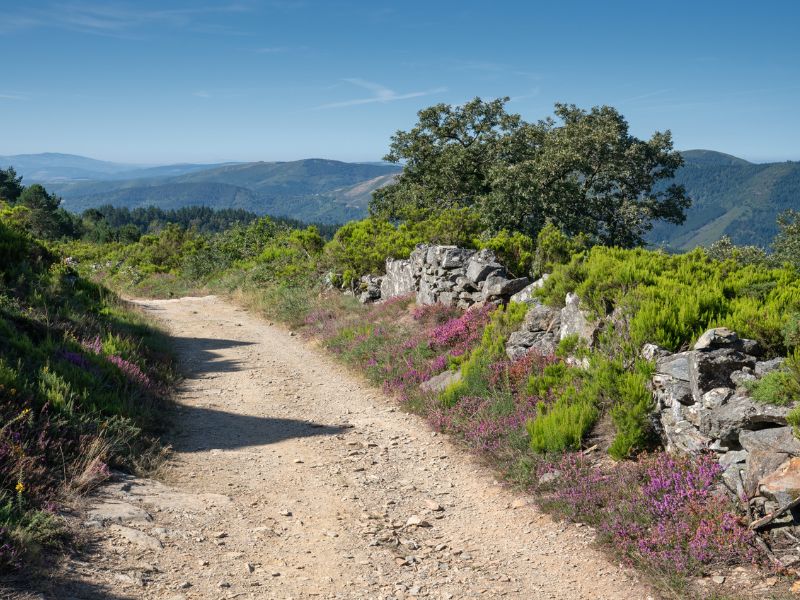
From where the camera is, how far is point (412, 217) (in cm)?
2161

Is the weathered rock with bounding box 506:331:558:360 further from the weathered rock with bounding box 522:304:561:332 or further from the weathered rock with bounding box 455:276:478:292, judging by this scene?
the weathered rock with bounding box 455:276:478:292

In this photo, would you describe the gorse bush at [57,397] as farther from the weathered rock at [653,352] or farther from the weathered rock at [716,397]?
the weathered rock at [653,352]

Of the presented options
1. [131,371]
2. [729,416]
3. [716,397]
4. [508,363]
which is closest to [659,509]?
[729,416]

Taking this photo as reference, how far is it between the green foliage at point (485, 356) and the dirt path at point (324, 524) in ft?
3.14

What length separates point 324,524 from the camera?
659 centimetres

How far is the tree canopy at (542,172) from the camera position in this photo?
27984 millimetres

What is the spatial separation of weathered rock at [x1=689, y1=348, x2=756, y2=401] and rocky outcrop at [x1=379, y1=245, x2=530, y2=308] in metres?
6.64

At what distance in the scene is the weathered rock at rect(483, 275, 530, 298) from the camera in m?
13.4

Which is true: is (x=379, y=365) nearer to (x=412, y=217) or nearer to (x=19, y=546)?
(x=19, y=546)

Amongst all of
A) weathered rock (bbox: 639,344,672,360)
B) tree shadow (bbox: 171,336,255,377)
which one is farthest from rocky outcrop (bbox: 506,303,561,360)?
tree shadow (bbox: 171,336,255,377)

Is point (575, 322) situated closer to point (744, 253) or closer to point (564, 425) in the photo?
point (564, 425)

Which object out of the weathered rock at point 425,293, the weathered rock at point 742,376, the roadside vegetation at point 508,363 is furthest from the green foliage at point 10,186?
the weathered rock at point 742,376

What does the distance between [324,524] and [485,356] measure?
17.1ft

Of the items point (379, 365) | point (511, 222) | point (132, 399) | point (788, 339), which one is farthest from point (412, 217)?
point (788, 339)
